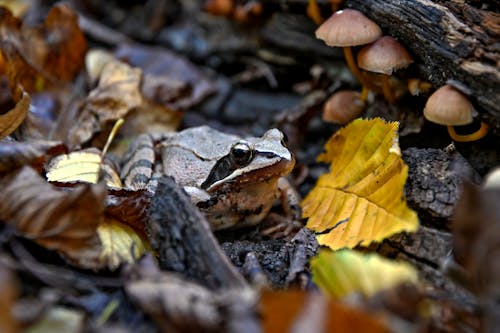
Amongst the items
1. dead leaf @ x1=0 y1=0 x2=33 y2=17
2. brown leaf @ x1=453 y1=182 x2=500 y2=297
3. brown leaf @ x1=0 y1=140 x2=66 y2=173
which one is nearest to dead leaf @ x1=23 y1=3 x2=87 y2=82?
dead leaf @ x1=0 y1=0 x2=33 y2=17

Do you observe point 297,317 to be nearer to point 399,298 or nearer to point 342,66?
point 399,298

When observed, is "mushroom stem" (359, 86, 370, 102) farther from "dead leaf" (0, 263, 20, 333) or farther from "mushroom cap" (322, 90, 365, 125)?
"dead leaf" (0, 263, 20, 333)

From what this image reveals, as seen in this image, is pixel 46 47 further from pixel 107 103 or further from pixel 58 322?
pixel 58 322

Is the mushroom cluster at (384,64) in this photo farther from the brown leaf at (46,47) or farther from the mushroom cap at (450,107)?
the brown leaf at (46,47)

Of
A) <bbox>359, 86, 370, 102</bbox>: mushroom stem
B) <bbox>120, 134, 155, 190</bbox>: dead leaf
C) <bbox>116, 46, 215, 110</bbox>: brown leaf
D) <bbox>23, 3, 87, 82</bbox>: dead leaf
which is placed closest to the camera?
<bbox>120, 134, 155, 190</bbox>: dead leaf

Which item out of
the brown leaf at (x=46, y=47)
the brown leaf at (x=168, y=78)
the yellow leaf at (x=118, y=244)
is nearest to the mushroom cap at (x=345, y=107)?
the brown leaf at (x=168, y=78)

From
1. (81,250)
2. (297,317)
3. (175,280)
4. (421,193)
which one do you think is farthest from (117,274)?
Answer: (421,193)

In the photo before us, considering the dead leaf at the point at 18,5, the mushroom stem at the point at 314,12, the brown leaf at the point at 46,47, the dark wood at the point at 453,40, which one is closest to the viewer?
the dark wood at the point at 453,40
